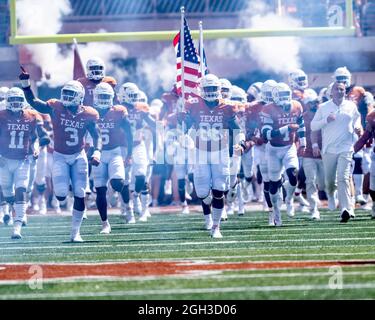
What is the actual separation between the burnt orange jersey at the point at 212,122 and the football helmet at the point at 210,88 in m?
Result: 0.07

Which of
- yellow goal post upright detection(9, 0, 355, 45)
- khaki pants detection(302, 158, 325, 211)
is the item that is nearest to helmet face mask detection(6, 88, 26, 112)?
khaki pants detection(302, 158, 325, 211)

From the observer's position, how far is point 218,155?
444 inches

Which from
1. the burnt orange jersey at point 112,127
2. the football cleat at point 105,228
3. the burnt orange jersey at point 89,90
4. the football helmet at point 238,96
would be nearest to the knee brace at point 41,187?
the football helmet at point 238,96

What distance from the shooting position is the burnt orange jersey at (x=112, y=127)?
497 inches

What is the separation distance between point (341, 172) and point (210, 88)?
1.91 meters

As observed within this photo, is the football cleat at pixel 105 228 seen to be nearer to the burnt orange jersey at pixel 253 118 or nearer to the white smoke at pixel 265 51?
the burnt orange jersey at pixel 253 118

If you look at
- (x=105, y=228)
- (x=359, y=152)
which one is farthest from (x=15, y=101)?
(x=359, y=152)

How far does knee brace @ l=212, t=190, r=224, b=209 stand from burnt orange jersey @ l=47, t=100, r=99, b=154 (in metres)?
1.20

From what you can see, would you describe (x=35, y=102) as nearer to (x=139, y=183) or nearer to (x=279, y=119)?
(x=279, y=119)

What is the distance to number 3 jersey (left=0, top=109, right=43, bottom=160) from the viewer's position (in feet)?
40.3

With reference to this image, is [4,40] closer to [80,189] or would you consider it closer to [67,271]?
[80,189]

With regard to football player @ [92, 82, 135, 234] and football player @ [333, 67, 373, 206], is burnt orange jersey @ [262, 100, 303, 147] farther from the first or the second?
football player @ [333, 67, 373, 206]

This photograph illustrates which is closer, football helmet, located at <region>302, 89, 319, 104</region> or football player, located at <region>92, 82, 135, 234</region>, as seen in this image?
football player, located at <region>92, 82, 135, 234</region>
